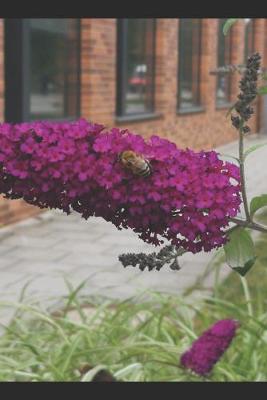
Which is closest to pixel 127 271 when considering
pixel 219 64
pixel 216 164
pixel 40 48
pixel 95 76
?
pixel 40 48

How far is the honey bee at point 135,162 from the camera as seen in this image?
96cm

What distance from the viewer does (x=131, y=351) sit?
398cm

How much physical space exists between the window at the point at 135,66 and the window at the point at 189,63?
215 centimetres

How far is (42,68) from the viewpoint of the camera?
1057 cm

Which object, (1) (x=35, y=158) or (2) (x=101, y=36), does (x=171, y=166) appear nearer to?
(1) (x=35, y=158)

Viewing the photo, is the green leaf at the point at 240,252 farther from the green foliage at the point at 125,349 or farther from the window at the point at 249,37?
the window at the point at 249,37

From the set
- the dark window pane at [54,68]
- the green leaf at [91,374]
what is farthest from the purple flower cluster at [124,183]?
the dark window pane at [54,68]

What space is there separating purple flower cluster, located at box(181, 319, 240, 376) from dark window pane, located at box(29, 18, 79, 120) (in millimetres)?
8170

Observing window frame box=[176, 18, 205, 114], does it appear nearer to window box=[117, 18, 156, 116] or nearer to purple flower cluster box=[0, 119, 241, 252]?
window box=[117, 18, 156, 116]

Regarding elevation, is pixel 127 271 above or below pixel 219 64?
below

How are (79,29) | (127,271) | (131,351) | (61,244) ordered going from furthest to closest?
1. (79,29)
2. (61,244)
3. (127,271)
4. (131,351)

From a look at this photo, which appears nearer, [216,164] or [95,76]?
[216,164]

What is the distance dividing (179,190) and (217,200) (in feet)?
0.17

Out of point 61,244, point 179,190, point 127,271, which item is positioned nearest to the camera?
point 179,190
